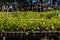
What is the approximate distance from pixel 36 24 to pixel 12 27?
76cm

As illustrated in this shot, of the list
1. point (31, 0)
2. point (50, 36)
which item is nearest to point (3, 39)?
point (50, 36)

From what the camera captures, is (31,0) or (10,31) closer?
(10,31)

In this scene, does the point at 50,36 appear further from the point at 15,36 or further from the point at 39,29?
the point at 15,36

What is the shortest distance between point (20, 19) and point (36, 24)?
2.07ft

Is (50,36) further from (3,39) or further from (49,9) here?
(49,9)

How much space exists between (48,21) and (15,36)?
1.18 meters

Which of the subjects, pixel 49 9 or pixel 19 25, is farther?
pixel 49 9

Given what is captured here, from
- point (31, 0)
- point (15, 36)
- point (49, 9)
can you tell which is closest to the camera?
point (15, 36)

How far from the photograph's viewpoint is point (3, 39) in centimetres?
768

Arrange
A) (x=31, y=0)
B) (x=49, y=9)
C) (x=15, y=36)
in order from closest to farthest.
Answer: (x=15, y=36) < (x=49, y=9) < (x=31, y=0)

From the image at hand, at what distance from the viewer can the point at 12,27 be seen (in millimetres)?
7738

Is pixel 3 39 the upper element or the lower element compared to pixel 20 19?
lower

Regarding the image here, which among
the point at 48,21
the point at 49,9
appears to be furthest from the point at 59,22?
the point at 49,9

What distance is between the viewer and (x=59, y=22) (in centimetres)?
792
